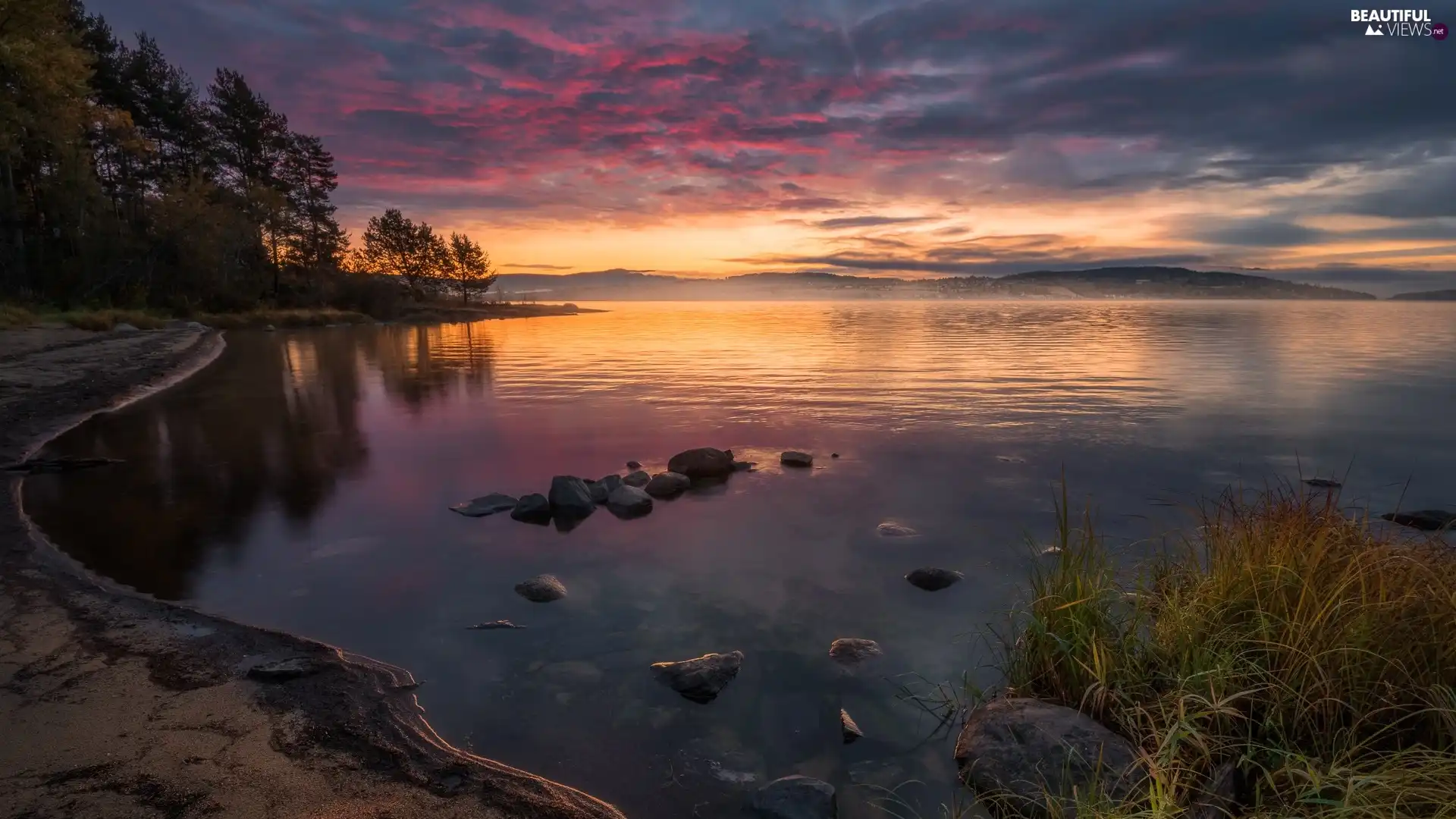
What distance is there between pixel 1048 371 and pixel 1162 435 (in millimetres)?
17664

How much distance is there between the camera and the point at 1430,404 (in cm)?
2789

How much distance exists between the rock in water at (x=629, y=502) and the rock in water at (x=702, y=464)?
2.23 metres

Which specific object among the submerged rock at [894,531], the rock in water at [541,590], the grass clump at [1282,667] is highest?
the grass clump at [1282,667]

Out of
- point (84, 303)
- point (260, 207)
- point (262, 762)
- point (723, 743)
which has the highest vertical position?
point (260, 207)

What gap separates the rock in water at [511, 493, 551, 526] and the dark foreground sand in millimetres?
5869

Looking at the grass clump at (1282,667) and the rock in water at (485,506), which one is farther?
the rock in water at (485,506)

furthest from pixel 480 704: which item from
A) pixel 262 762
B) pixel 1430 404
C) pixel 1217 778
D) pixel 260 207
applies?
pixel 260 207

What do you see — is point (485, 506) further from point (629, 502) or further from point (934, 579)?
point (934, 579)

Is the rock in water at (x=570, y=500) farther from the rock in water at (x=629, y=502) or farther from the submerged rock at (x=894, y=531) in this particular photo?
the submerged rock at (x=894, y=531)

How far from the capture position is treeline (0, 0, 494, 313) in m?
35.8

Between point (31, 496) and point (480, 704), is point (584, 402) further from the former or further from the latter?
point (480, 704)

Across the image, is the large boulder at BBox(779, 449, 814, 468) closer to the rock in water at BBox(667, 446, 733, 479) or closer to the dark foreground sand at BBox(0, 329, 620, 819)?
the rock in water at BBox(667, 446, 733, 479)

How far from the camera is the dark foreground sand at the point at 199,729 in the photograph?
5.46 m

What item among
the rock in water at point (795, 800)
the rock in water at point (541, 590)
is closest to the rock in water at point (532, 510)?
the rock in water at point (541, 590)
